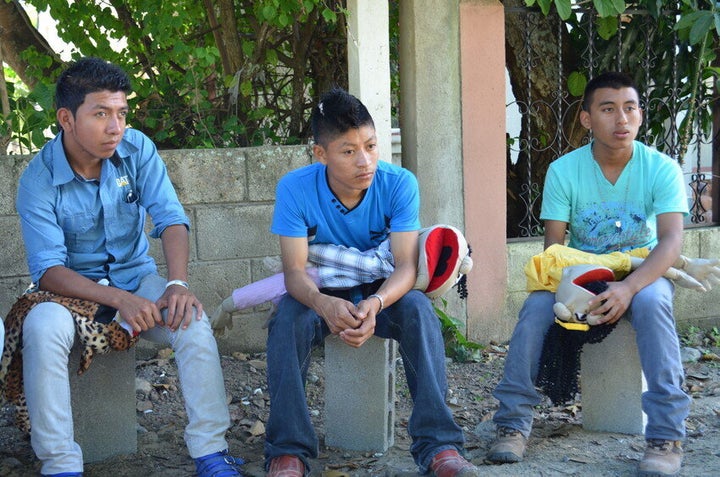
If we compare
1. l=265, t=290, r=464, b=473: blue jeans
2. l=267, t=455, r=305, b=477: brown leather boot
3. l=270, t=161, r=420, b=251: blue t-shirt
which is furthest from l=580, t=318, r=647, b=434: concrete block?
l=267, t=455, r=305, b=477: brown leather boot

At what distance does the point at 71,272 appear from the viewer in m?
3.64

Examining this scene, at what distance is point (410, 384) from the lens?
3.66 metres

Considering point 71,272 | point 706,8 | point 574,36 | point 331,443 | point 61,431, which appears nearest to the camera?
point 61,431

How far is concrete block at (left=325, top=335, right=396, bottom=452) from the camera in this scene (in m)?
3.94

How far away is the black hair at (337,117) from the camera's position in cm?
373

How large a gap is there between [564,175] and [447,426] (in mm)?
1340

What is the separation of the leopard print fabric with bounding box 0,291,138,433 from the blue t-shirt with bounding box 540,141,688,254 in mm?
2006

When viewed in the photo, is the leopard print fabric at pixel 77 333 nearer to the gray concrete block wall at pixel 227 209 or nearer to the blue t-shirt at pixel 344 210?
the blue t-shirt at pixel 344 210

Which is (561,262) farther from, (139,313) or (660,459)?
(139,313)

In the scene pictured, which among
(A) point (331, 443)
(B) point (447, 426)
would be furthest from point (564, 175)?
(A) point (331, 443)

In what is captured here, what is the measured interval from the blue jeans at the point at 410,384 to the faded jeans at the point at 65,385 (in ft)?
0.75

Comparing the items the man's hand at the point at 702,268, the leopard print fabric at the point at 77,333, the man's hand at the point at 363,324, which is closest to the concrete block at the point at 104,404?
the leopard print fabric at the point at 77,333

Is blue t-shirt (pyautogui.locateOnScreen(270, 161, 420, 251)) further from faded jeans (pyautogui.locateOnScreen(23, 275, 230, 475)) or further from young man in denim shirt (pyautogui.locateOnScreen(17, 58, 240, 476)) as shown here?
faded jeans (pyautogui.locateOnScreen(23, 275, 230, 475))

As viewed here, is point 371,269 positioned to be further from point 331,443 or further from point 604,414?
point 604,414
